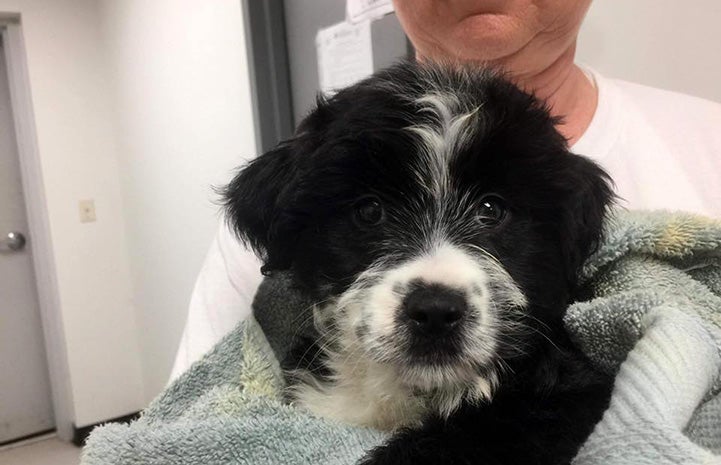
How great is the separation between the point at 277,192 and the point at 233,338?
0.87 feet

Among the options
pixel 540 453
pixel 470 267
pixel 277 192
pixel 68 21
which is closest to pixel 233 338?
pixel 277 192

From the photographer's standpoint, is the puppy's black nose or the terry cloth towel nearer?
the terry cloth towel

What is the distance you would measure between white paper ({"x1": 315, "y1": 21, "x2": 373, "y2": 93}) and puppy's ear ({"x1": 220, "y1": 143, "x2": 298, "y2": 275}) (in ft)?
3.87

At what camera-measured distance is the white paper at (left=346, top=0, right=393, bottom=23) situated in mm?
2109

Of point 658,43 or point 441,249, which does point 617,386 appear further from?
point 658,43

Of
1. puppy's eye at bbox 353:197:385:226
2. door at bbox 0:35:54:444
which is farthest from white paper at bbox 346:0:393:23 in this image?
door at bbox 0:35:54:444

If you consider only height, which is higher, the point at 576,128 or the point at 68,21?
the point at 68,21

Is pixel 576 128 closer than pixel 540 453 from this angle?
No

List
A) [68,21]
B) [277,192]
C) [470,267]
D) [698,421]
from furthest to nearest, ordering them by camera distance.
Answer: [68,21], [277,192], [470,267], [698,421]

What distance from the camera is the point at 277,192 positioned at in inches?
40.7

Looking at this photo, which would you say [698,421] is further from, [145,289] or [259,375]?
[145,289]

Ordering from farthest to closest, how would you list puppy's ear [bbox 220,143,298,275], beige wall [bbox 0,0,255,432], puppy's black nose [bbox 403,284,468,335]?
beige wall [bbox 0,0,255,432] → puppy's ear [bbox 220,143,298,275] → puppy's black nose [bbox 403,284,468,335]

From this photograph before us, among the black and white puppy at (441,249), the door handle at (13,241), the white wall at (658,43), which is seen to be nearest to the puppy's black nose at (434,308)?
the black and white puppy at (441,249)

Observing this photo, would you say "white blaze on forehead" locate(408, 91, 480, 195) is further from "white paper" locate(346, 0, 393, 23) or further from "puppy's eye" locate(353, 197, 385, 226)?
"white paper" locate(346, 0, 393, 23)
